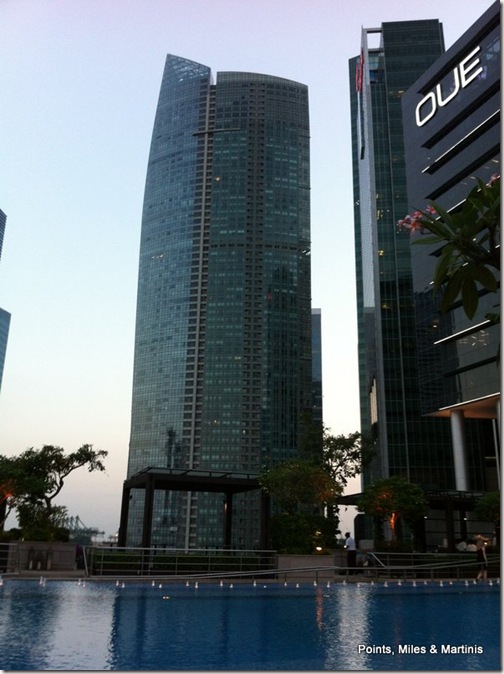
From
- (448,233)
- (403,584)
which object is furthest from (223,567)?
(448,233)

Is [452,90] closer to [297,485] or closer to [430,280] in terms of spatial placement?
[430,280]

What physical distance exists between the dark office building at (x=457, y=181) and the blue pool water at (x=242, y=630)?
145 ft

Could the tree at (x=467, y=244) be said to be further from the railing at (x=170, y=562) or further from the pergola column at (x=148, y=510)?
the pergola column at (x=148, y=510)

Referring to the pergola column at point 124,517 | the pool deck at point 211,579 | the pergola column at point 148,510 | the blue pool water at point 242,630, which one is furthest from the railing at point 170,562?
the pergola column at point 124,517

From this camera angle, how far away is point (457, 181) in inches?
2547

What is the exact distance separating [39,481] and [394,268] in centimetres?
7624

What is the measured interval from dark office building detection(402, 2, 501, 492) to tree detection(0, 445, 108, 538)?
36.3 m

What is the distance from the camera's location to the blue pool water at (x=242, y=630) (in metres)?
8.70

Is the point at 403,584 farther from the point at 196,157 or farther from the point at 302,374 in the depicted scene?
the point at 196,157

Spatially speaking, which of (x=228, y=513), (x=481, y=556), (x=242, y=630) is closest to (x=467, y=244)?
(x=242, y=630)

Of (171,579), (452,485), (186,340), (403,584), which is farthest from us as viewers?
(186,340)

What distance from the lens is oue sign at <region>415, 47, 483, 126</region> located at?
61.6 m

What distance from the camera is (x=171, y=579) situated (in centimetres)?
2150

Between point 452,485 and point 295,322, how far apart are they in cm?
10273
